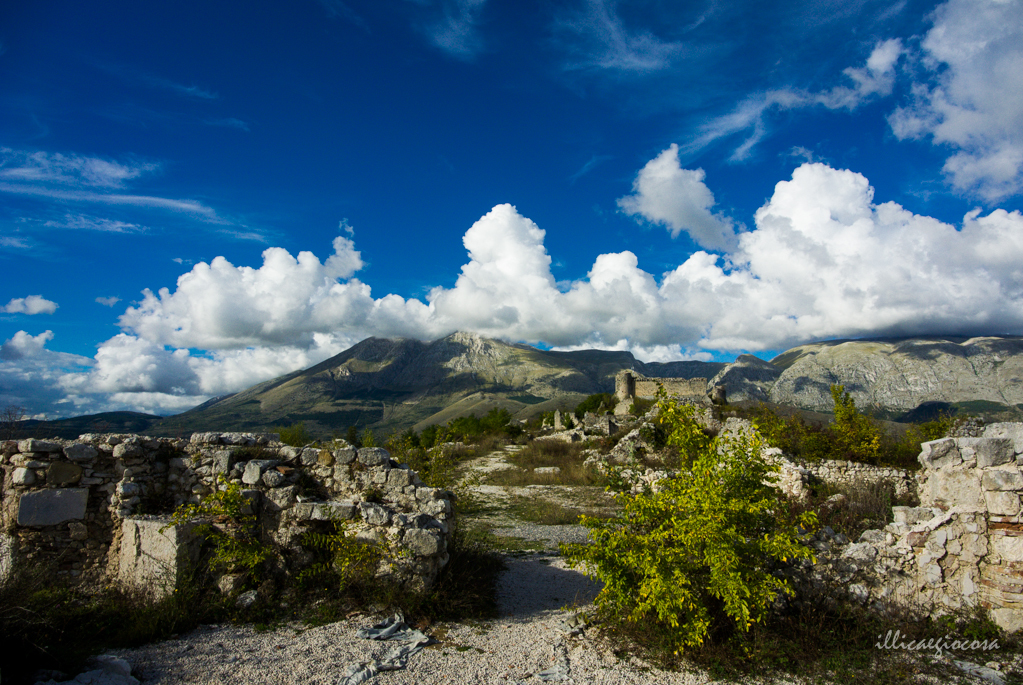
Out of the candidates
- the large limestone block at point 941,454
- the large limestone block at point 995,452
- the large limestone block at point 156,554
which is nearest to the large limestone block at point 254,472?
the large limestone block at point 156,554

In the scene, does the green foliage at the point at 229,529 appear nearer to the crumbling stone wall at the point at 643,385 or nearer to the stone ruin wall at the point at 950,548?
the stone ruin wall at the point at 950,548

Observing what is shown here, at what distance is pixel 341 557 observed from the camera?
22.4 feet

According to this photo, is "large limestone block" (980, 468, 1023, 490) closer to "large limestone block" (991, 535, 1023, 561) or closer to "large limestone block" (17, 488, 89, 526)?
"large limestone block" (991, 535, 1023, 561)

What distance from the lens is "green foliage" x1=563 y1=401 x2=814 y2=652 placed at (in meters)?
5.00

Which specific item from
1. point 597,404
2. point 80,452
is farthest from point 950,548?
point 597,404

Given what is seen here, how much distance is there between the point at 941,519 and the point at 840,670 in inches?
98.1

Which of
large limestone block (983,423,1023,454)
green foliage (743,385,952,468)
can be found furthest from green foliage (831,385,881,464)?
large limestone block (983,423,1023,454)

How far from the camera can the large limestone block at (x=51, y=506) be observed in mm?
6582

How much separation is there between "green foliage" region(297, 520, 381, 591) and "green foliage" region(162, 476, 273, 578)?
0.67m

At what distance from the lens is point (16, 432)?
9305mm

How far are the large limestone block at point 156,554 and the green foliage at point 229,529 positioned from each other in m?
0.15

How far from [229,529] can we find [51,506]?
7.70 feet

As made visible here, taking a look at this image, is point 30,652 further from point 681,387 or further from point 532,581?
point 681,387

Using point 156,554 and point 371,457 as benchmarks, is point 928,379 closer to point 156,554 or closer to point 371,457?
point 371,457
